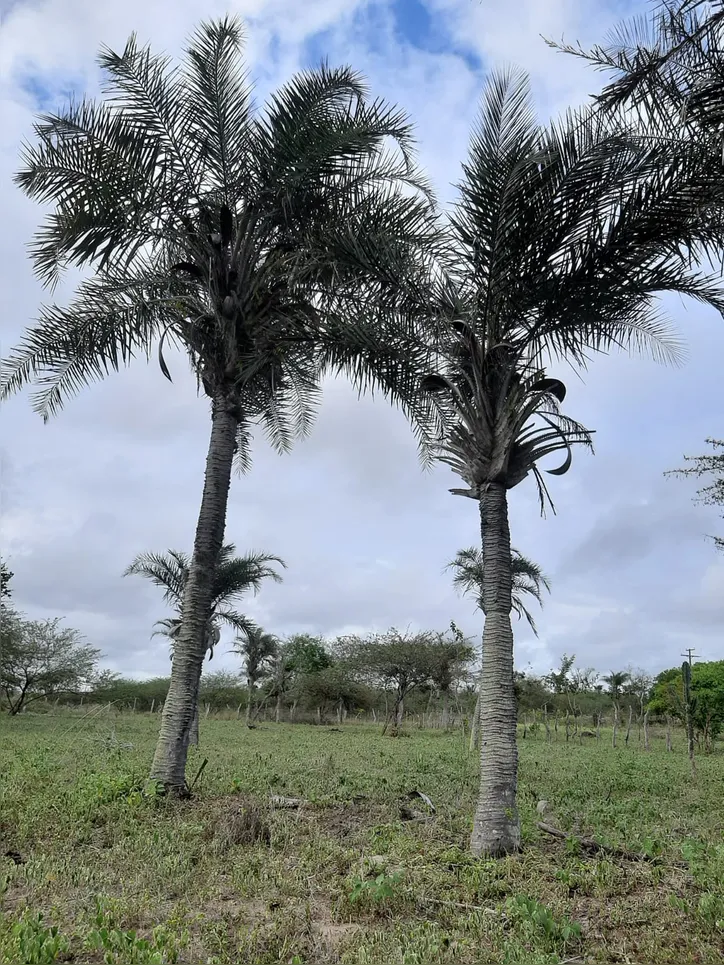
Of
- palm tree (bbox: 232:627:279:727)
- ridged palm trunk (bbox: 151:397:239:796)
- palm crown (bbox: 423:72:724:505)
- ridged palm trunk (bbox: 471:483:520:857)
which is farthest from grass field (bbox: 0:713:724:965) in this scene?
palm tree (bbox: 232:627:279:727)

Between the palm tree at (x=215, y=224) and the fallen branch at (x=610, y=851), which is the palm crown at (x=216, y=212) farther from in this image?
the fallen branch at (x=610, y=851)

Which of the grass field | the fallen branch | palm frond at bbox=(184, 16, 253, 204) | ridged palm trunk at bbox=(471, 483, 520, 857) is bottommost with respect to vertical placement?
the grass field

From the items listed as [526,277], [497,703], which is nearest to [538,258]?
[526,277]

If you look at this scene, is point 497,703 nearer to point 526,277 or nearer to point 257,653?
point 526,277

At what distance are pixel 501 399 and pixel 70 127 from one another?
7.11 meters

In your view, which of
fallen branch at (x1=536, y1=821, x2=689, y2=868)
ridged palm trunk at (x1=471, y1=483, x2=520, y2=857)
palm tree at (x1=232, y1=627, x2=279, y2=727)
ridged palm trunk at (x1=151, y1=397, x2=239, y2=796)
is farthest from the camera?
palm tree at (x1=232, y1=627, x2=279, y2=727)

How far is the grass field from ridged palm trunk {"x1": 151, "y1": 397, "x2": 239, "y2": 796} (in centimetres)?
50

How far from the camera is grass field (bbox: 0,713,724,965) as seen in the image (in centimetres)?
424

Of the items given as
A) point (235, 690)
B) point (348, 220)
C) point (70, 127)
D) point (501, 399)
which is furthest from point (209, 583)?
point (235, 690)

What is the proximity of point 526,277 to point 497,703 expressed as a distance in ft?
15.0

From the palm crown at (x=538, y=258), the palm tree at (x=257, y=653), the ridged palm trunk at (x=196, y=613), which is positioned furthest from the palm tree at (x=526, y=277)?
the palm tree at (x=257, y=653)

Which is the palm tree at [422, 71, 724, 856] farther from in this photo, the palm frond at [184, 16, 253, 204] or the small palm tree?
the small palm tree

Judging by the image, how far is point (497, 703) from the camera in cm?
703

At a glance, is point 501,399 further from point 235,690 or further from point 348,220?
point 235,690
